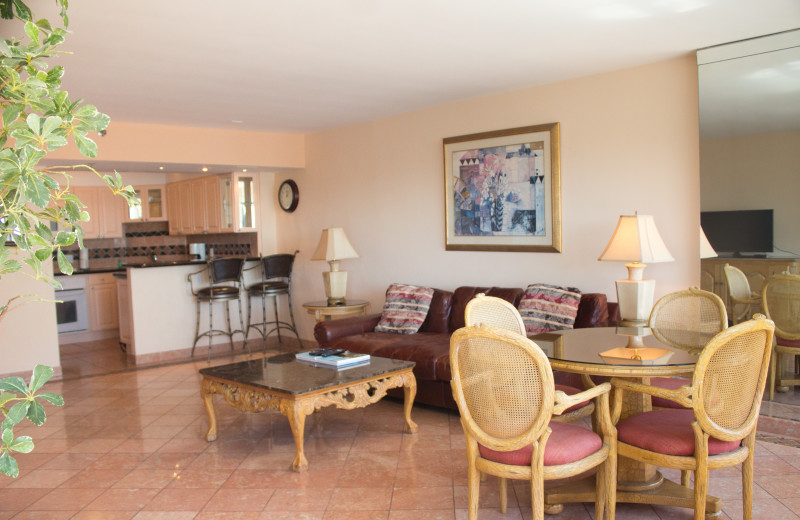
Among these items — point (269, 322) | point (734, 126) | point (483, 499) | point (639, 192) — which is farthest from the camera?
point (269, 322)

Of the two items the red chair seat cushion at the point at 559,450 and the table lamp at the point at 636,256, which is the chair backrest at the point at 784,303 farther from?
the red chair seat cushion at the point at 559,450

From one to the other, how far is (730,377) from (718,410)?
134 millimetres

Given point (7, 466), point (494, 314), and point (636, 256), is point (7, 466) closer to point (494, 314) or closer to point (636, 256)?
point (494, 314)

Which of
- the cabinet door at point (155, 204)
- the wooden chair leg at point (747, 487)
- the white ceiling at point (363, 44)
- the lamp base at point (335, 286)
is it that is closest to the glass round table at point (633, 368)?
the wooden chair leg at point (747, 487)

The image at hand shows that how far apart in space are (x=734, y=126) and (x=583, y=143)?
108 centimetres

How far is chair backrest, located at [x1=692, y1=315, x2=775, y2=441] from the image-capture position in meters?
2.38

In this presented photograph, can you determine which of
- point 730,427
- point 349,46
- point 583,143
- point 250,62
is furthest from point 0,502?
point 583,143

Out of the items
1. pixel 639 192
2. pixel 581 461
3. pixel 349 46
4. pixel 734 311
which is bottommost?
pixel 581 461

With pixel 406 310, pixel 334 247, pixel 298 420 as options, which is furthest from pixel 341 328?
pixel 298 420

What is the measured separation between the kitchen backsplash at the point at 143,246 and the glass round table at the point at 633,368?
6721 mm

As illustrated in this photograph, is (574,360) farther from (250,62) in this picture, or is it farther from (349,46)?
(250,62)

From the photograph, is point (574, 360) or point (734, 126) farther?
point (734, 126)

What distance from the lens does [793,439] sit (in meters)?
3.81

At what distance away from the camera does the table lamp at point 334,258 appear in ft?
Result: 20.5
